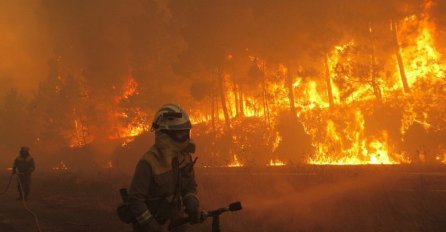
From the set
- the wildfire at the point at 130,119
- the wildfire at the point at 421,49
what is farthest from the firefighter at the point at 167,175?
the wildfire at the point at 130,119

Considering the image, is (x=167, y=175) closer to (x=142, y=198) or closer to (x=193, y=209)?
(x=142, y=198)

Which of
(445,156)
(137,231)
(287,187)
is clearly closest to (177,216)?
(137,231)

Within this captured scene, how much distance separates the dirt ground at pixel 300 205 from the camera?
36.2ft

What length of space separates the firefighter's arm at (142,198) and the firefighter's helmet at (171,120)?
48 centimetres

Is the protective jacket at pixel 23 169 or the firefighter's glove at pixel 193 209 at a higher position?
the protective jacket at pixel 23 169

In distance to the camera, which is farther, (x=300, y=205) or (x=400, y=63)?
(x=400, y=63)

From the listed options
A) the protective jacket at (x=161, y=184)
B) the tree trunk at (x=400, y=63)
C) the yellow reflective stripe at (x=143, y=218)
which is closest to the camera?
the yellow reflective stripe at (x=143, y=218)

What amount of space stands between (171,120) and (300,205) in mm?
8549

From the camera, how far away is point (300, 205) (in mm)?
12711

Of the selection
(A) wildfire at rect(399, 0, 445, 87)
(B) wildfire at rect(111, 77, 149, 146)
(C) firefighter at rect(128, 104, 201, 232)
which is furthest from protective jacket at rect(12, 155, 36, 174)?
(B) wildfire at rect(111, 77, 149, 146)

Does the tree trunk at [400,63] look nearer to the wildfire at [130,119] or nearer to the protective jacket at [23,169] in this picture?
the protective jacket at [23,169]

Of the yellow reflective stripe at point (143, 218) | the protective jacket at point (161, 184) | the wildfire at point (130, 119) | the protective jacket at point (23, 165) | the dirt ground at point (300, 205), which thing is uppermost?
the wildfire at point (130, 119)

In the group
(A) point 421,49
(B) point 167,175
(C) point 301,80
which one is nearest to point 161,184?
(B) point 167,175

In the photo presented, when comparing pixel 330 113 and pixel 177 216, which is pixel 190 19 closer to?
pixel 330 113
